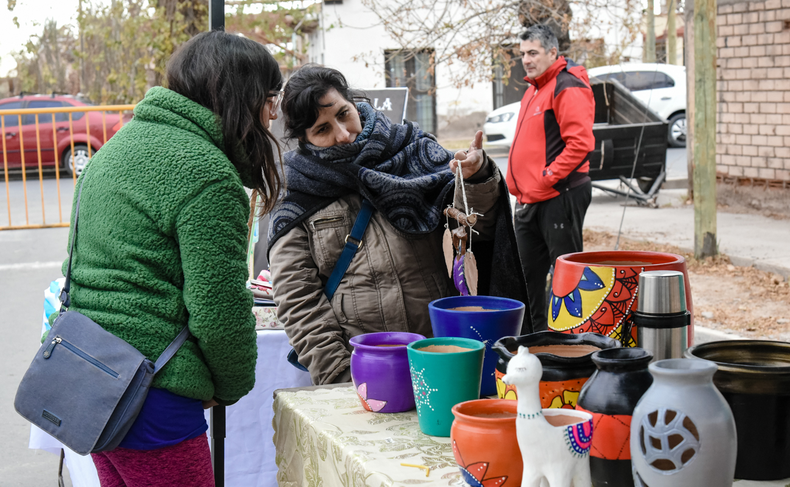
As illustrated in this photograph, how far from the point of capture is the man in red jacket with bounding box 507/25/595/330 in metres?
4.29

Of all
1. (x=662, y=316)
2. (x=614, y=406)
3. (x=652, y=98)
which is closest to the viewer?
(x=614, y=406)

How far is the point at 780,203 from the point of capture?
26.1 ft

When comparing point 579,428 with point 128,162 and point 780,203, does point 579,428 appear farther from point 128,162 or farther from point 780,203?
point 780,203

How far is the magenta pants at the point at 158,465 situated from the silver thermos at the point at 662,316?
996 mm

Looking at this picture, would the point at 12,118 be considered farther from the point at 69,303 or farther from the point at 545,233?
the point at 69,303

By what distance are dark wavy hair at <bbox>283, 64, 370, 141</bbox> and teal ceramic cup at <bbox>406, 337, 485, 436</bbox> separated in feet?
3.06

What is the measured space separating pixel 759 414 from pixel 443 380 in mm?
486

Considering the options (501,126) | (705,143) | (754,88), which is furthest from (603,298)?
(501,126)

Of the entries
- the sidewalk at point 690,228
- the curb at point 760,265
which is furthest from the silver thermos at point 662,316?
the sidewalk at point 690,228

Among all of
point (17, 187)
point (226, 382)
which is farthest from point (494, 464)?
point (17, 187)

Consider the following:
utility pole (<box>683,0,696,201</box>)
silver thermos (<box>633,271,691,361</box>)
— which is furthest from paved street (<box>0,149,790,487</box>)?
silver thermos (<box>633,271,691,361</box>)

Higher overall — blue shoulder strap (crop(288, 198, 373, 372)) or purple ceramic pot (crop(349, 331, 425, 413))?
blue shoulder strap (crop(288, 198, 373, 372))

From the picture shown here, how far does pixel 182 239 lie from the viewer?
147 centimetres

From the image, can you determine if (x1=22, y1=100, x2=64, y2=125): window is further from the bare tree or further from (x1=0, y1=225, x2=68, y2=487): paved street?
the bare tree
